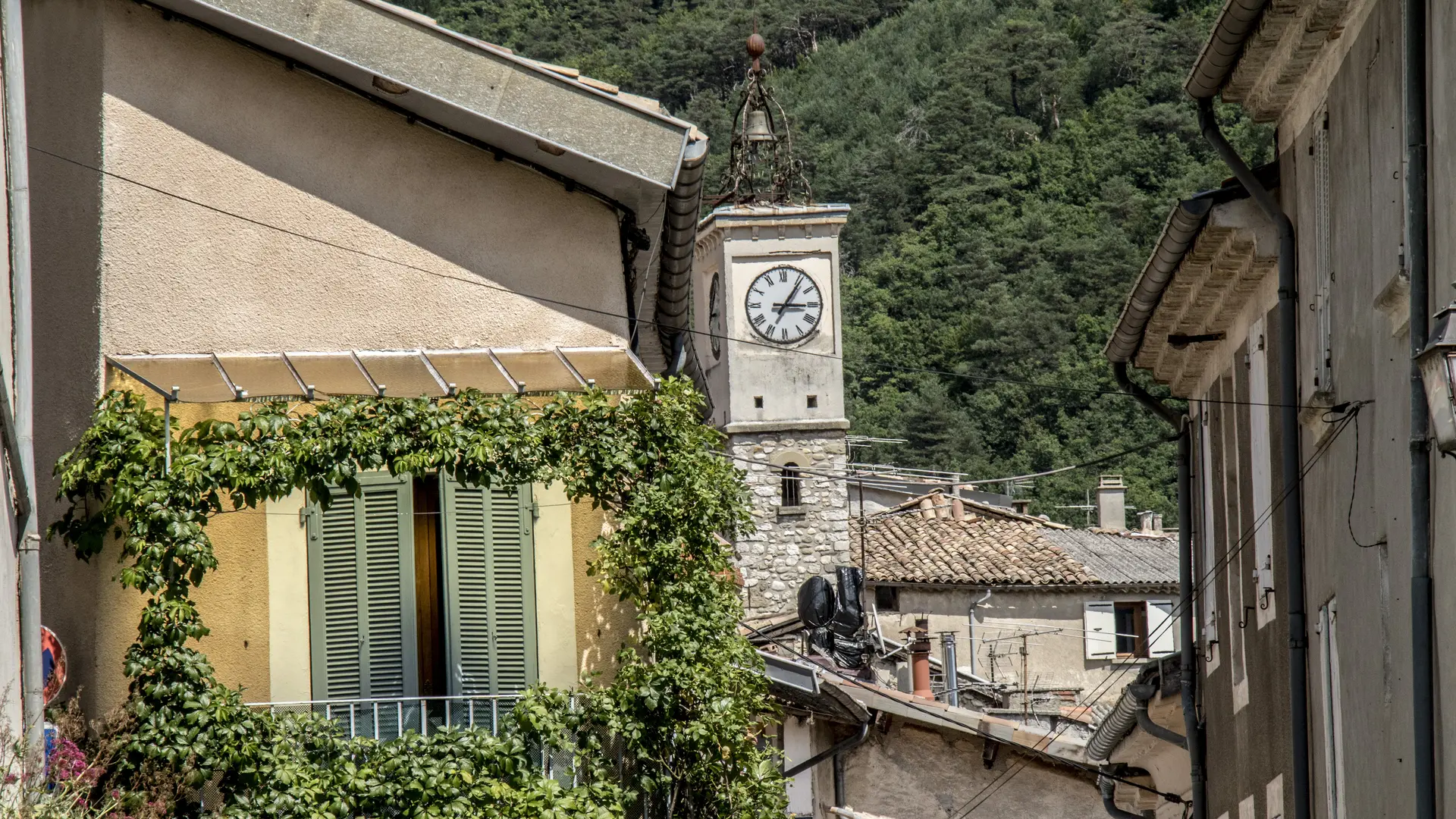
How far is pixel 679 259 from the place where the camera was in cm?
1545

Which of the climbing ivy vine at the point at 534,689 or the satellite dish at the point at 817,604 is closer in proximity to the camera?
the climbing ivy vine at the point at 534,689

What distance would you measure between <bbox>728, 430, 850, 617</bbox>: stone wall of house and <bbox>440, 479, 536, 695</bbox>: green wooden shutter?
3695cm

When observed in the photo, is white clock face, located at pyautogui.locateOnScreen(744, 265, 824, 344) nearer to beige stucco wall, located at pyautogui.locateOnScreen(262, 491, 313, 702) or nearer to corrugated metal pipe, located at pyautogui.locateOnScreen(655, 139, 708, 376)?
corrugated metal pipe, located at pyautogui.locateOnScreen(655, 139, 708, 376)

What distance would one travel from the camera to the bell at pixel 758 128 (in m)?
45.8

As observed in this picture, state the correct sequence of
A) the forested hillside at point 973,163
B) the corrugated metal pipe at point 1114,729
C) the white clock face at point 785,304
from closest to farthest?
the corrugated metal pipe at point 1114,729 → the white clock face at point 785,304 → the forested hillside at point 973,163

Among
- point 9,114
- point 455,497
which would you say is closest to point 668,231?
point 455,497

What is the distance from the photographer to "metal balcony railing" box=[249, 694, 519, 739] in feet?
41.2

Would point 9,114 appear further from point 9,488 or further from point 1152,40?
point 1152,40

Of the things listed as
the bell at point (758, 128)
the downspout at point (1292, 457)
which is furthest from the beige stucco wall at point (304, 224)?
the bell at point (758, 128)

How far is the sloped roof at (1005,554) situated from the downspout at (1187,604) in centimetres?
2747

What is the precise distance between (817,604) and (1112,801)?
→ 254 inches

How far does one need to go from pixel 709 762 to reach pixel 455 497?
2.18 metres

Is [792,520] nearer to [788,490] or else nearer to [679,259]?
[788,490]

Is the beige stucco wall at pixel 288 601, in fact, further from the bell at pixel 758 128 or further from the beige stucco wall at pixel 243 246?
the bell at pixel 758 128
